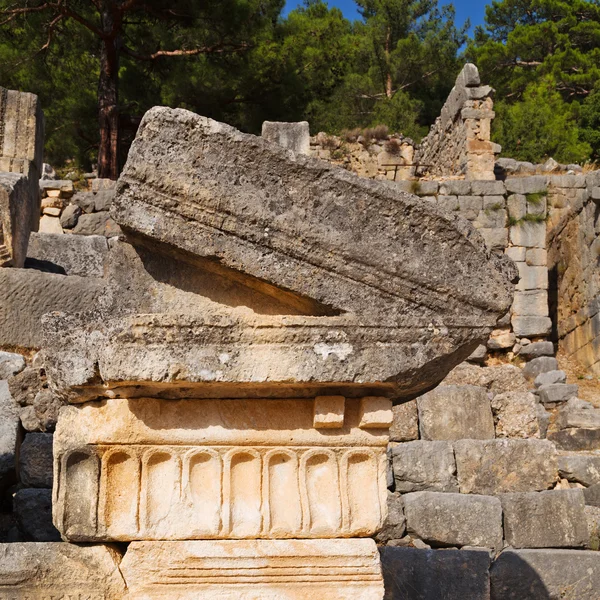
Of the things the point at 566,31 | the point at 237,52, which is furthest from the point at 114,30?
the point at 566,31

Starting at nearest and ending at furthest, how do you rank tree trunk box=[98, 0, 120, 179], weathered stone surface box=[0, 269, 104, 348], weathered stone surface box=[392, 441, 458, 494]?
weathered stone surface box=[0, 269, 104, 348] → weathered stone surface box=[392, 441, 458, 494] → tree trunk box=[98, 0, 120, 179]

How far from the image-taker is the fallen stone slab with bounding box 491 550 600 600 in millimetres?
5191

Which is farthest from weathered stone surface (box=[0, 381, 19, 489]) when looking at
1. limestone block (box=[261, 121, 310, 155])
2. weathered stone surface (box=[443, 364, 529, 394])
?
limestone block (box=[261, 121, 310, 155])

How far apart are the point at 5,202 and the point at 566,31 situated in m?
25.1

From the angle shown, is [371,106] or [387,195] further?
[371,106]

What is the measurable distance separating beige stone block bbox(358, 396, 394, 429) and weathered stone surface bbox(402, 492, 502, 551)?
11.8 ft

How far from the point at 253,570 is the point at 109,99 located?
15.5 metres

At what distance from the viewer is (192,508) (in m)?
2.84

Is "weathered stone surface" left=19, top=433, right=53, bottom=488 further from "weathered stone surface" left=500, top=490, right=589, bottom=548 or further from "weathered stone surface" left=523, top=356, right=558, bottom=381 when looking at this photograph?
"weathered stone surface" left=523, top=356, right=558, bottom=381

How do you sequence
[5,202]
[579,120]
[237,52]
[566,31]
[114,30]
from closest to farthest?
1. [5,202]
2. [114,30]
3. [237,52]
4. [579,120]
5. [566,31]

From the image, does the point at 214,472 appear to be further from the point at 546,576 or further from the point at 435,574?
the point at 546,576

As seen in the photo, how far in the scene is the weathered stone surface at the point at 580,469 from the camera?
23.4 feet

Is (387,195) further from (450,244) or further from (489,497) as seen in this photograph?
(489,497)

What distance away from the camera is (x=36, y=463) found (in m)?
5.54
